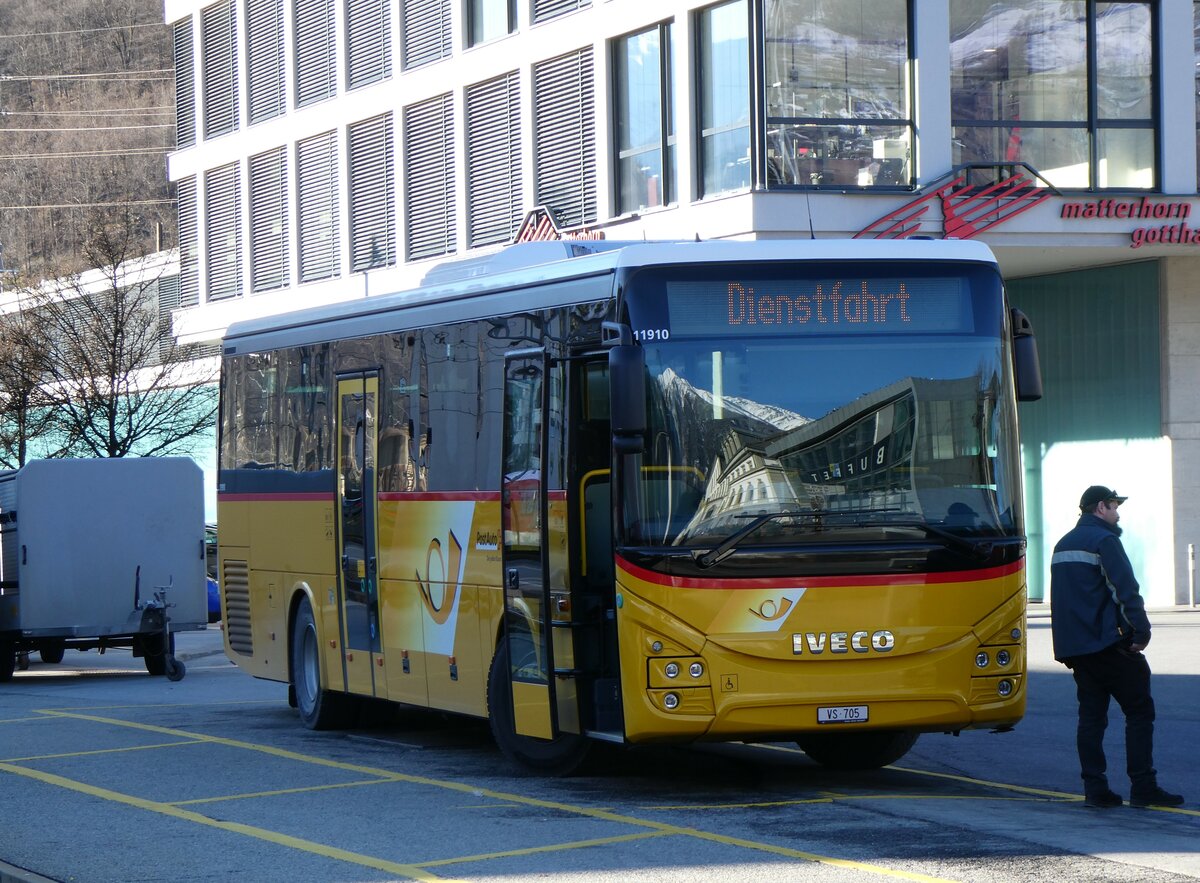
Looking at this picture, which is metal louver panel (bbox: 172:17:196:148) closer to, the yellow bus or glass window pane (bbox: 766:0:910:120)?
glass window pane (bbox: 766:0:910:120)

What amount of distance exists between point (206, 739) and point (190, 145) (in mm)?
32297

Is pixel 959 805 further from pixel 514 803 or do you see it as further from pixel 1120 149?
pixel 1120 149

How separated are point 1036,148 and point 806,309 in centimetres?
1778

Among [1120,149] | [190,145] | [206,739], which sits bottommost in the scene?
[206,739]

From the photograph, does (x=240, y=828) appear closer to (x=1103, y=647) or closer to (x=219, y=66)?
(x=1103, y=647)

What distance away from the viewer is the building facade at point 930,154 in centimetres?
2633

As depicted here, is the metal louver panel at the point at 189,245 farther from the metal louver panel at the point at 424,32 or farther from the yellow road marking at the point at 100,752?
the yellow road marking at the point at 100,752

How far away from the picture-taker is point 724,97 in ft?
89.4

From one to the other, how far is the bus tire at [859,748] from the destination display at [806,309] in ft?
9.38

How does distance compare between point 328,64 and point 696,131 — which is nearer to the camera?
point 696,131

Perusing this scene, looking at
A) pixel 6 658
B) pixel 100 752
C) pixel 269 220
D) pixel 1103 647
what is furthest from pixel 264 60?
pixel 1103 647

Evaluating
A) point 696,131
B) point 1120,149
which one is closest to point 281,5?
point 696,131

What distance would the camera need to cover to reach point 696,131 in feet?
90.7

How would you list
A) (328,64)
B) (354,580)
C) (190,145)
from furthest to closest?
(190,145), (328,64), (354,580)
